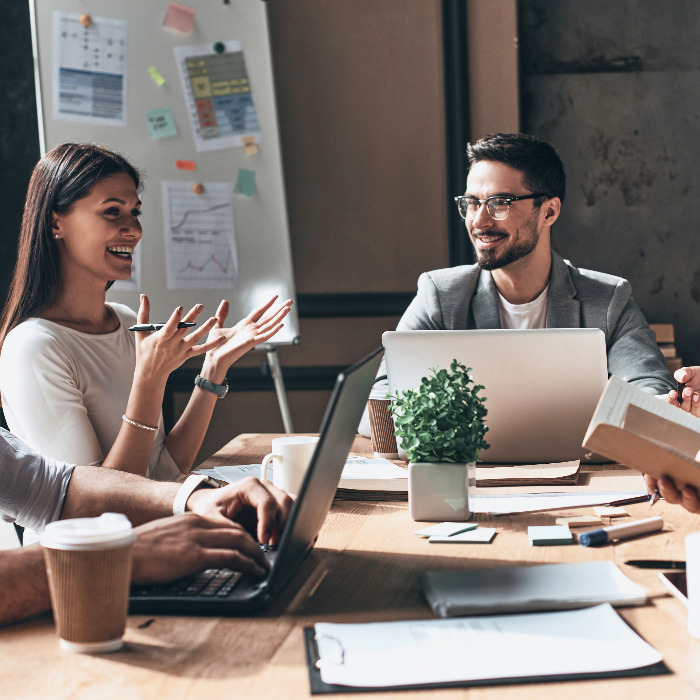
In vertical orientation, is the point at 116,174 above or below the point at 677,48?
below

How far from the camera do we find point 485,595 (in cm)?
88

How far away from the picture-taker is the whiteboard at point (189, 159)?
298cm

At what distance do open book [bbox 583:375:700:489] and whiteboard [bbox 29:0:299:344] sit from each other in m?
2.00

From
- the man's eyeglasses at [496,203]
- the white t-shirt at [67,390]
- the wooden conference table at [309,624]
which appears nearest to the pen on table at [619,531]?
the wooden conference table at [309,624]

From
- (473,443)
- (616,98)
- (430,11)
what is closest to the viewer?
(473,443)

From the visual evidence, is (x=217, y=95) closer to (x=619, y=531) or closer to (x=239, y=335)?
(x=239, y=335)

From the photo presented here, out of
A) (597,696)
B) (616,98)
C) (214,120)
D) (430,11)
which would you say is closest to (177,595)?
(597,696)

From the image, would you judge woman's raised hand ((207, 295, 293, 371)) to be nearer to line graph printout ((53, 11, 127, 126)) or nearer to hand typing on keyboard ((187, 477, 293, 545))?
hand typing on keyboard ((187, 477, 293, 545))

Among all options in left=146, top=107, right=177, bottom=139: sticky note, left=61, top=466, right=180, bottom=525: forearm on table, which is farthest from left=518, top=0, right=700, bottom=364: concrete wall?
left=61, top=466, right=180, bottom=525: forearm on table

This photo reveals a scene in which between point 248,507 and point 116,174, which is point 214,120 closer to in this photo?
point 116,174

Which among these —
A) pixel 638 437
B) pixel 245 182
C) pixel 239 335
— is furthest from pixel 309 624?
pixel 245 182

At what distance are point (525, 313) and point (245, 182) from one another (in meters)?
1.23

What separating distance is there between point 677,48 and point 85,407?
274 centimetres

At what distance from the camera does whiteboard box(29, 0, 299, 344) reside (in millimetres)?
2979
